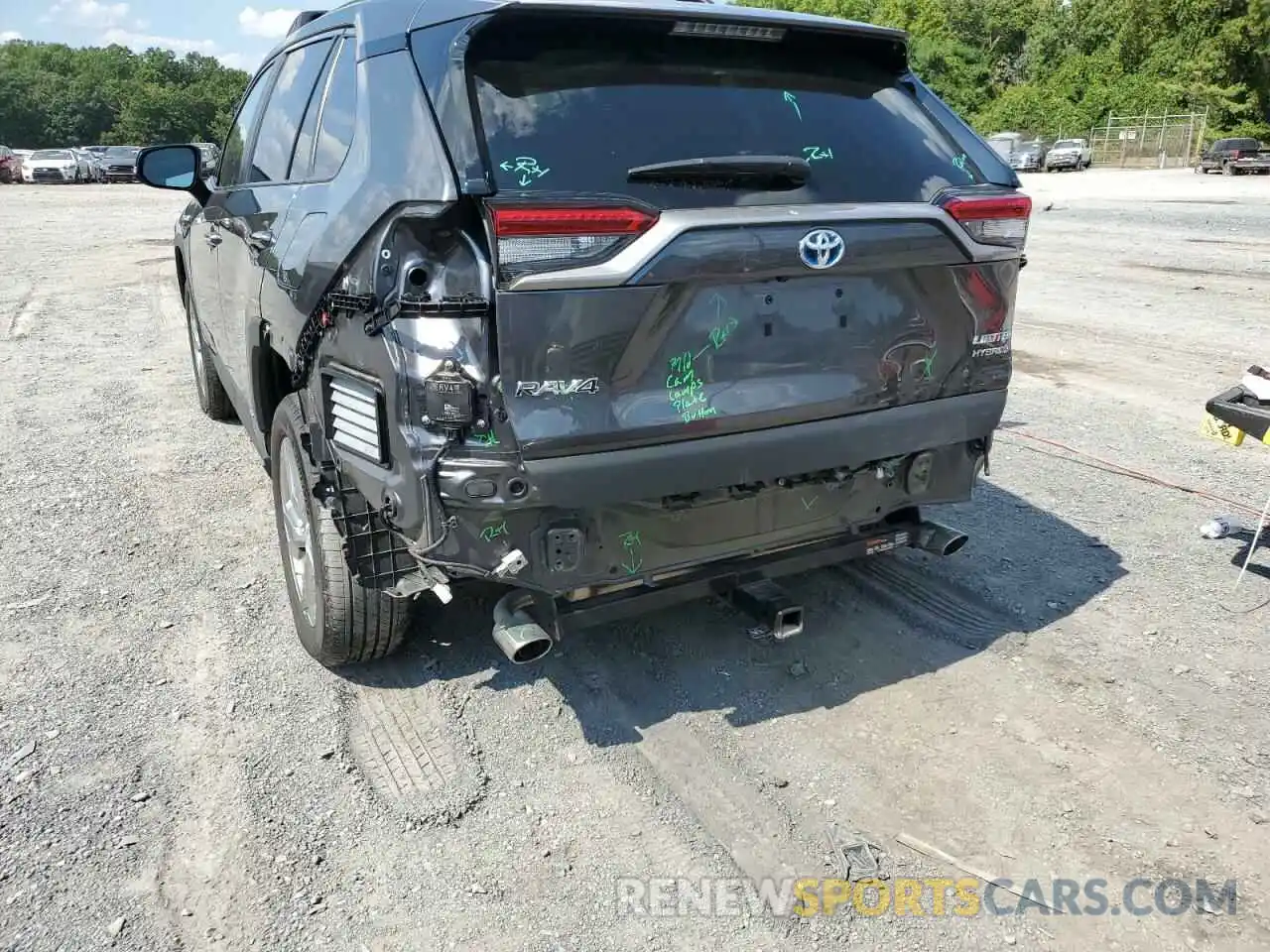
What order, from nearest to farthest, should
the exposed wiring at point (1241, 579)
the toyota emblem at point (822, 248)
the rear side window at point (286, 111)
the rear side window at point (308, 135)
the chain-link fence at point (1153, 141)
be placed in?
the toyota emblem at point (822, 248) → the rear side window at point (308, 135) → the rear side window at point (286, 111) → the exposed wiring at point (1241, 579) → the chain-link fence at point (1153, 141)

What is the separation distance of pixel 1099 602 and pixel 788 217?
7.49ft

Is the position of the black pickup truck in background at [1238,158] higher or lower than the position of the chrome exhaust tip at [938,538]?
lower

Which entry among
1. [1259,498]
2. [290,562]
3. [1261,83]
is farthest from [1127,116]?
[290,562]

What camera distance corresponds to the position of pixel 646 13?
2762mm

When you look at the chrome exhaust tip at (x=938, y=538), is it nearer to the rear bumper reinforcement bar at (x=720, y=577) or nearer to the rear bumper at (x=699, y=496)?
the rear bumper reinforcement bar at (x=720, y=577)

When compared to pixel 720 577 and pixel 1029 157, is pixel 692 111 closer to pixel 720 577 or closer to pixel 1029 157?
pixel 720 577

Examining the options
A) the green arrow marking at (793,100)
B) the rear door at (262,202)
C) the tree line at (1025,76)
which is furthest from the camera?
the tree line at (1025,76)

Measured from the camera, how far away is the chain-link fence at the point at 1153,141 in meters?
46.8

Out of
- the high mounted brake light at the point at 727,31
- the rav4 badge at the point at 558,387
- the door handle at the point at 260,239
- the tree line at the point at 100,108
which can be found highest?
the tree line at the point at 100,108

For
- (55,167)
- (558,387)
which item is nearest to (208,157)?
(558,387)

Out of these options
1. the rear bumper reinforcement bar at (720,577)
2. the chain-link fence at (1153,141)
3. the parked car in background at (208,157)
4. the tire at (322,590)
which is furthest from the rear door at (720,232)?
the chain-link fence at (1153,141)

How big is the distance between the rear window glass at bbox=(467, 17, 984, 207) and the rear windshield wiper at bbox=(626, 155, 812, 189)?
25 mm

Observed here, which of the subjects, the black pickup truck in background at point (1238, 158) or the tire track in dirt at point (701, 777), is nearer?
the tire track in dirt at point (701, 777)

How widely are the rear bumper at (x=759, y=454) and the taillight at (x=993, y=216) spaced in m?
0.52
